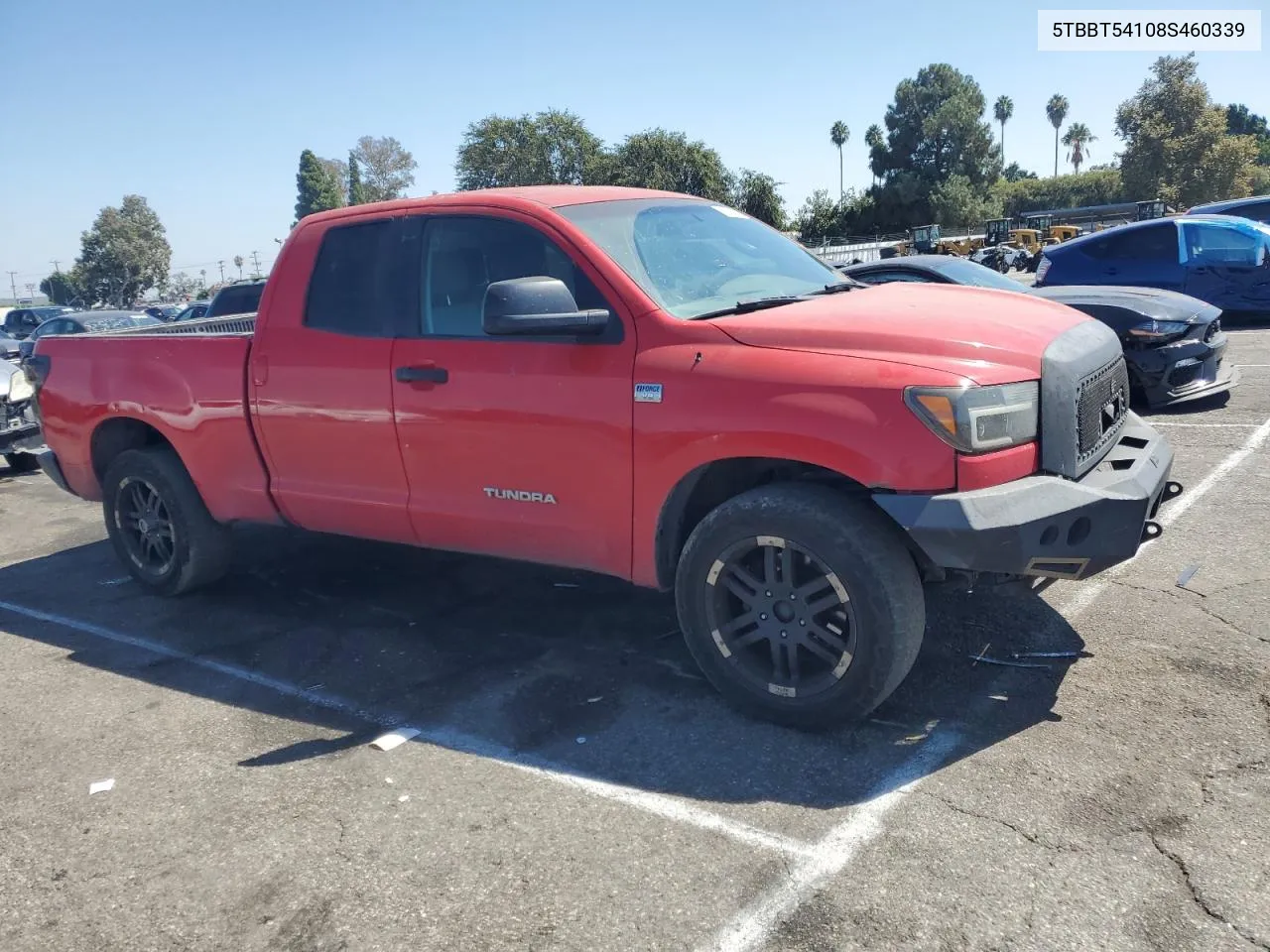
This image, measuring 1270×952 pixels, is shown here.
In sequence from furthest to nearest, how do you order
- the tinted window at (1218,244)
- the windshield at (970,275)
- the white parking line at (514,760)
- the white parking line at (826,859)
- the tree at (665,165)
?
the tree at (665,165) < the tinted window at (1218,244) < the windshield at (970,275) < the white parking line at (514,760) < the white parking line at (826,859)

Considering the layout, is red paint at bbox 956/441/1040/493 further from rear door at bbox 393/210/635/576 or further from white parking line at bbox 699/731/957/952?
rear door at bbox 393/210/635/576

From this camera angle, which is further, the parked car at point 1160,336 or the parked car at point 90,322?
the parked car at point 90,322

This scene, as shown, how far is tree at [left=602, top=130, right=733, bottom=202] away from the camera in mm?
51156

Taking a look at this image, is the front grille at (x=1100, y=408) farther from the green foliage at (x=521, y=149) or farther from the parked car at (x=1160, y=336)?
the green foliage at (x=521, y=149)

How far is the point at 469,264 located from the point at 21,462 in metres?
8.10

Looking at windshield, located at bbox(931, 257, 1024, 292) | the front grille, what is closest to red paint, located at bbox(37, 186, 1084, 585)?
the front grille

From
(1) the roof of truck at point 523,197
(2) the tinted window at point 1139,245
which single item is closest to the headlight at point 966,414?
(1) the roof of truck at point 523,197

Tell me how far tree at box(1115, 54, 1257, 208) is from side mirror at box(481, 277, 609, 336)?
149ft

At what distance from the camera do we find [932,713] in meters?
3.59

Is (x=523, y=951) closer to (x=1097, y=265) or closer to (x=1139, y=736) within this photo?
(x=1139, y=736)

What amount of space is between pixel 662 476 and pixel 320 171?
96.2 metres

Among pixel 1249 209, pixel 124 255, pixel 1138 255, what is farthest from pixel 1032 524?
pixel 124 255

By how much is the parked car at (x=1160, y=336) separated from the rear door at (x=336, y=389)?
14.0 feet

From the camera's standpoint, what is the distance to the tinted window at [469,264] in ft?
13.4
